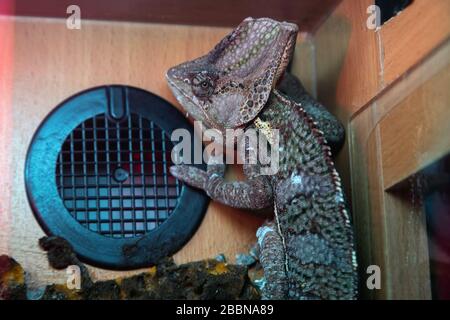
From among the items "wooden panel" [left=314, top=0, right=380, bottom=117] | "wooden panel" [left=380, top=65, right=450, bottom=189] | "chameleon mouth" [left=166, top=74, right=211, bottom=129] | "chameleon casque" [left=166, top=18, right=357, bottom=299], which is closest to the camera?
"wooden panel" [left=380, top=65, right=450, bottom=189]

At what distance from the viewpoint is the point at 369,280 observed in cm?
124

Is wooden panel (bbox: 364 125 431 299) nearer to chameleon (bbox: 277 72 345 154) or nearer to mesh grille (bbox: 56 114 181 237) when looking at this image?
chameleon (bbox: 277 72 345 154)

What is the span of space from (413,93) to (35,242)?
792mm

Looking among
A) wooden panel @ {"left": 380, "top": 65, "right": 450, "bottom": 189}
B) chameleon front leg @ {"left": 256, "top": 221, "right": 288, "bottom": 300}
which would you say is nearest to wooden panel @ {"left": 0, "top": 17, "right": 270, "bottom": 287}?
chameleon front leg @ {"left": 256, "top": 221, "right": 288, "bottom": 300}

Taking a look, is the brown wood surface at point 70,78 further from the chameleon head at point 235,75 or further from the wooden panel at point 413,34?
the wooden panel at point 413,34

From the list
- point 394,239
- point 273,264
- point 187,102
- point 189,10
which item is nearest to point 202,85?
point 187,102

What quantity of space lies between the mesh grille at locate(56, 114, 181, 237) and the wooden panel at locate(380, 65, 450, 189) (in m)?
0.47

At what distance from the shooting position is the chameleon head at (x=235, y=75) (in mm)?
1415

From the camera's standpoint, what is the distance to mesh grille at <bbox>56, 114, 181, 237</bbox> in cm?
141

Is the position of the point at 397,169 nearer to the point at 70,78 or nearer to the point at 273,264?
the point at 273,264

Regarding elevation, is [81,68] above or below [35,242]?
above

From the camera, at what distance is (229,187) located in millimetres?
1455
